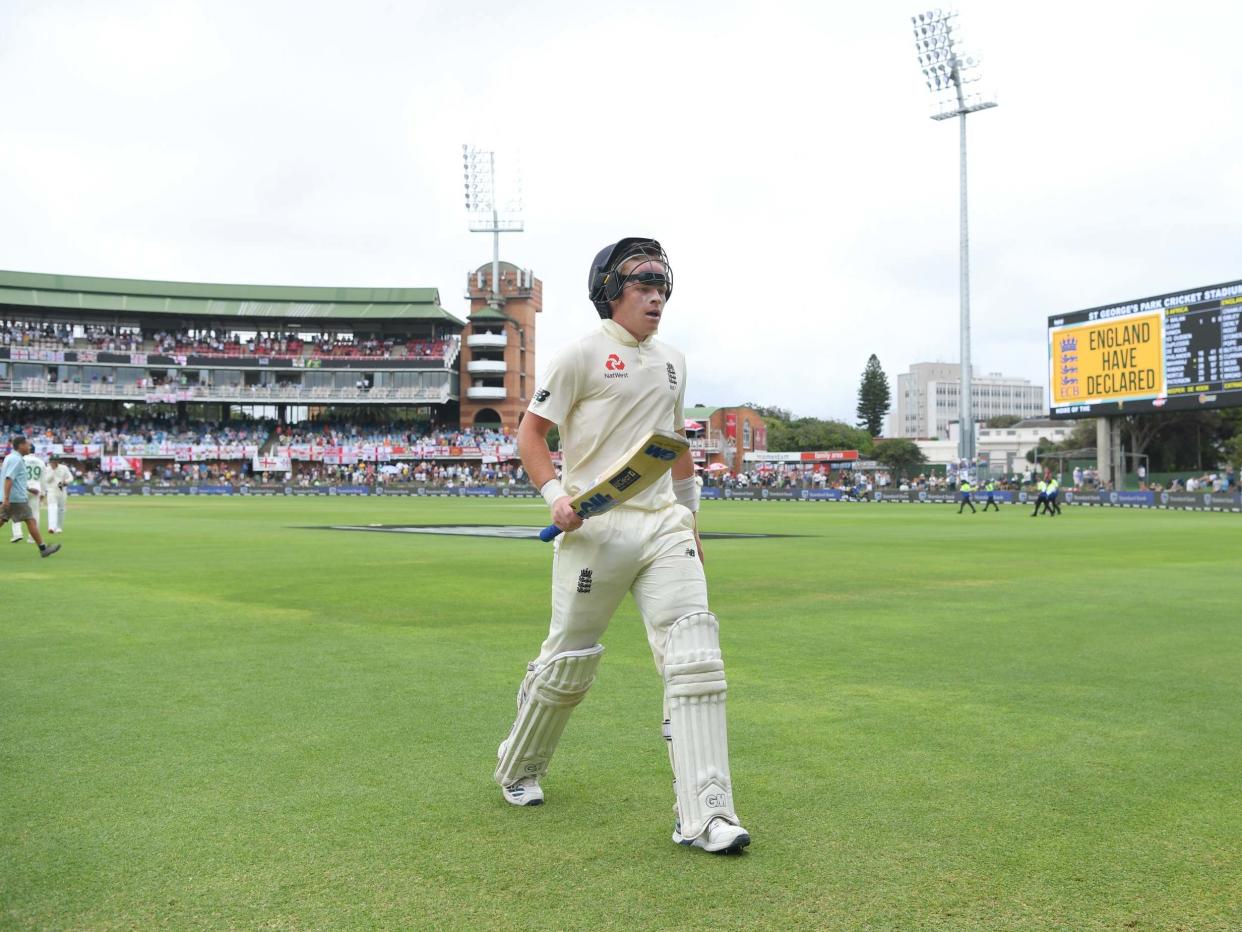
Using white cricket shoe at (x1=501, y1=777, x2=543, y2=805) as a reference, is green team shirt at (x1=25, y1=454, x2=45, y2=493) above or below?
above

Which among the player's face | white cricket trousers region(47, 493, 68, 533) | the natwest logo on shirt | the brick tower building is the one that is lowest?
white cricket trousers region(47, 493, 68, 533)

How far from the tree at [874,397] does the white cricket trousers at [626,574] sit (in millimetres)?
137626

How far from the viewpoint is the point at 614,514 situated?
4.29m

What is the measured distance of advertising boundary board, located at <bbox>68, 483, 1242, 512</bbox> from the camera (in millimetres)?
46000

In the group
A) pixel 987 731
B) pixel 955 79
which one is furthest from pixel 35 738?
pixel 955 79

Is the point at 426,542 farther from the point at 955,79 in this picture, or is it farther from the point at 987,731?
the point at 955,79

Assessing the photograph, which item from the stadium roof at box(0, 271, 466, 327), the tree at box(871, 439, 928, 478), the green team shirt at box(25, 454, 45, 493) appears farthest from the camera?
the tree at box(871, 439, 928, 478)

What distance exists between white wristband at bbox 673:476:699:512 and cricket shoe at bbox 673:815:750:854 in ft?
4.49

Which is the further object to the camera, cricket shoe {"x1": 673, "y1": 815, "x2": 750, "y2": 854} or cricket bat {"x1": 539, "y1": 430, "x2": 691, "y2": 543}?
cricket bat {"x1": 539, "y1": 430, "x2": 691, "y2": 543}

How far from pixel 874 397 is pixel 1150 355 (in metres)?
95.0

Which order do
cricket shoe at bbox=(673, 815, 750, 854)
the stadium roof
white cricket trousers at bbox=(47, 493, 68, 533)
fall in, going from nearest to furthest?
cricket shoe at bbox=(673, 815, 750, 854), white cricket trousers at bbox=(47, 493, 68, 533), the stadium roof

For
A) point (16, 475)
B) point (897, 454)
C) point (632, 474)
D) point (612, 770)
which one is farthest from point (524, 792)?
point (897, 454)

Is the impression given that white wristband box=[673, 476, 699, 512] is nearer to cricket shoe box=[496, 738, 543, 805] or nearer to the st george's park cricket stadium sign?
cricket shoe box=[496, 738, 543, 805]

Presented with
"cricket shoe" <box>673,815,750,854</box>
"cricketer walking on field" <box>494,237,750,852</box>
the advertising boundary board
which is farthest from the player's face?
the advertising boundary board
